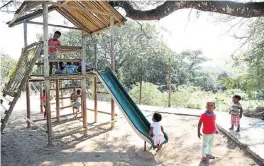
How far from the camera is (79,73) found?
706 centimetres

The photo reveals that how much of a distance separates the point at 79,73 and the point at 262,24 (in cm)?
561

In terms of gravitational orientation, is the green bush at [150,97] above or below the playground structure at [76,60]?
below

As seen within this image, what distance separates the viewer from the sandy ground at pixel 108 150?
5148 mm

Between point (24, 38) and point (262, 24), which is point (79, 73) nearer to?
point (24, 38)

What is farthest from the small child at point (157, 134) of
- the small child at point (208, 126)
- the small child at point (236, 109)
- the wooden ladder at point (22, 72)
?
the wooden ladder at point (22, 72)

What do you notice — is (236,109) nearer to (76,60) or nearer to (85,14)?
(76,60)

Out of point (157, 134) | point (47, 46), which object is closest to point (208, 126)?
point (157, 134)

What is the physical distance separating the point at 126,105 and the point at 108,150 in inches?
50.0

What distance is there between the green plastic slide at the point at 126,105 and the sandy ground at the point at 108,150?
486mm

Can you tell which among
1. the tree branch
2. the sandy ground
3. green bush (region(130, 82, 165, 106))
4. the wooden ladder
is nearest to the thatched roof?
the wooden ladder

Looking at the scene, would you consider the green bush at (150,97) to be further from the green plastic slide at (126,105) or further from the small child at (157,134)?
the small child at (157,134)

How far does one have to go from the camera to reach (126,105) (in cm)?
660

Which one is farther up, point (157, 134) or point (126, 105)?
point (126, 105)

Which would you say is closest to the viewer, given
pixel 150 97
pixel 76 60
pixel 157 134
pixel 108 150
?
pixel 157 134
